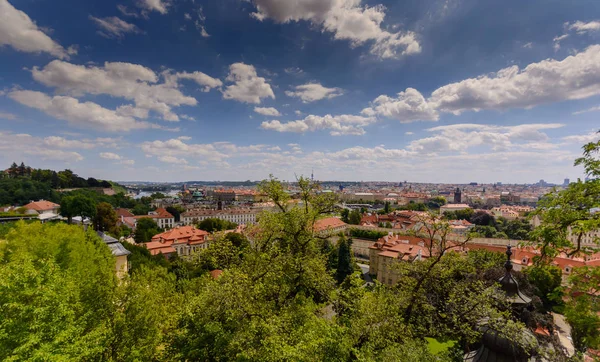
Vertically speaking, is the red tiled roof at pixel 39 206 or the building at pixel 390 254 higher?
the red tiled roof at pixel 39 206

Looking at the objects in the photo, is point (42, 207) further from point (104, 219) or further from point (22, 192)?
point (104, 219)

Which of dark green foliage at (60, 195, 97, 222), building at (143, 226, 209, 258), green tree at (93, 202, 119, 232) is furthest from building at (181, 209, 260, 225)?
dark green foliage at (60, 195, 97, 222)

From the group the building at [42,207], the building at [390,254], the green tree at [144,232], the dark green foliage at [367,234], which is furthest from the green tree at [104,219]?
the dark green foliage at [367,234]

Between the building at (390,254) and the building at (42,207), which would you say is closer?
the building at (390,254)

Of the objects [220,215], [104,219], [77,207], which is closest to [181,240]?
[104,219]

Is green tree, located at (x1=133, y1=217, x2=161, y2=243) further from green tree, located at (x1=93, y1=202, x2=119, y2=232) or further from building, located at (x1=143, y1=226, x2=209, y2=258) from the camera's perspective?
green tree, located at (x1=93, y1=202, x2=119, y2=232)

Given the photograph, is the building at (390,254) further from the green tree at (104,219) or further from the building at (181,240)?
the green tree at (104,219)

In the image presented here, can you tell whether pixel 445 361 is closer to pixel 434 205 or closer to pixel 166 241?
pixel 166 241
